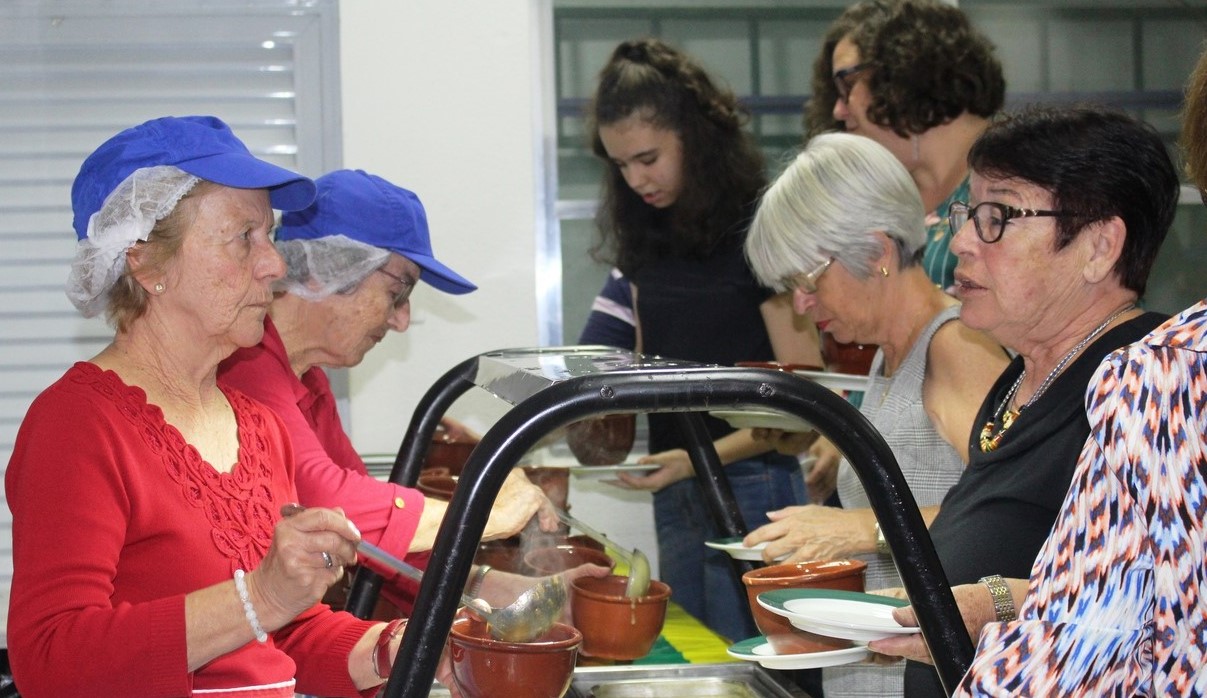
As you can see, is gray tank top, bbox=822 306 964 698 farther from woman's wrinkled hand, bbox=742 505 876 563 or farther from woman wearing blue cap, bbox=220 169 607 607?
woman wearing blue cap, bbox=220 169 607 607

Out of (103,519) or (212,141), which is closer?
(103,519)

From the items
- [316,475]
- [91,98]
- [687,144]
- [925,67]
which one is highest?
[91,98]

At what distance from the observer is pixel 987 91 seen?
279cm

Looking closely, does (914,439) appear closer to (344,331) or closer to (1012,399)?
(1012,399)

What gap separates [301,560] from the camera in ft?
4.48

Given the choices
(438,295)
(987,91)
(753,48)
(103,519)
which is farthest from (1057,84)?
(103,519)

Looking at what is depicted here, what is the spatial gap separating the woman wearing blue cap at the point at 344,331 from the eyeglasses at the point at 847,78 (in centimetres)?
107

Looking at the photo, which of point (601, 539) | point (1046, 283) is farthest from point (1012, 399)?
point (601, 539)

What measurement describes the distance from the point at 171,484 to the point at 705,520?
1.73m

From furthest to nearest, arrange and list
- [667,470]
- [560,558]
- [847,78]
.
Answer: [667,470], [847,78], [560,558]

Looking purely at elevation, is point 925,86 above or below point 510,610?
above

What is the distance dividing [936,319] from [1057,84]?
2699 millimetres

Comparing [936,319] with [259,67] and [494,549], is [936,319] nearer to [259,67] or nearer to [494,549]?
[494,549]

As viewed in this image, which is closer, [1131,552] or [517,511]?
[1131,552]
